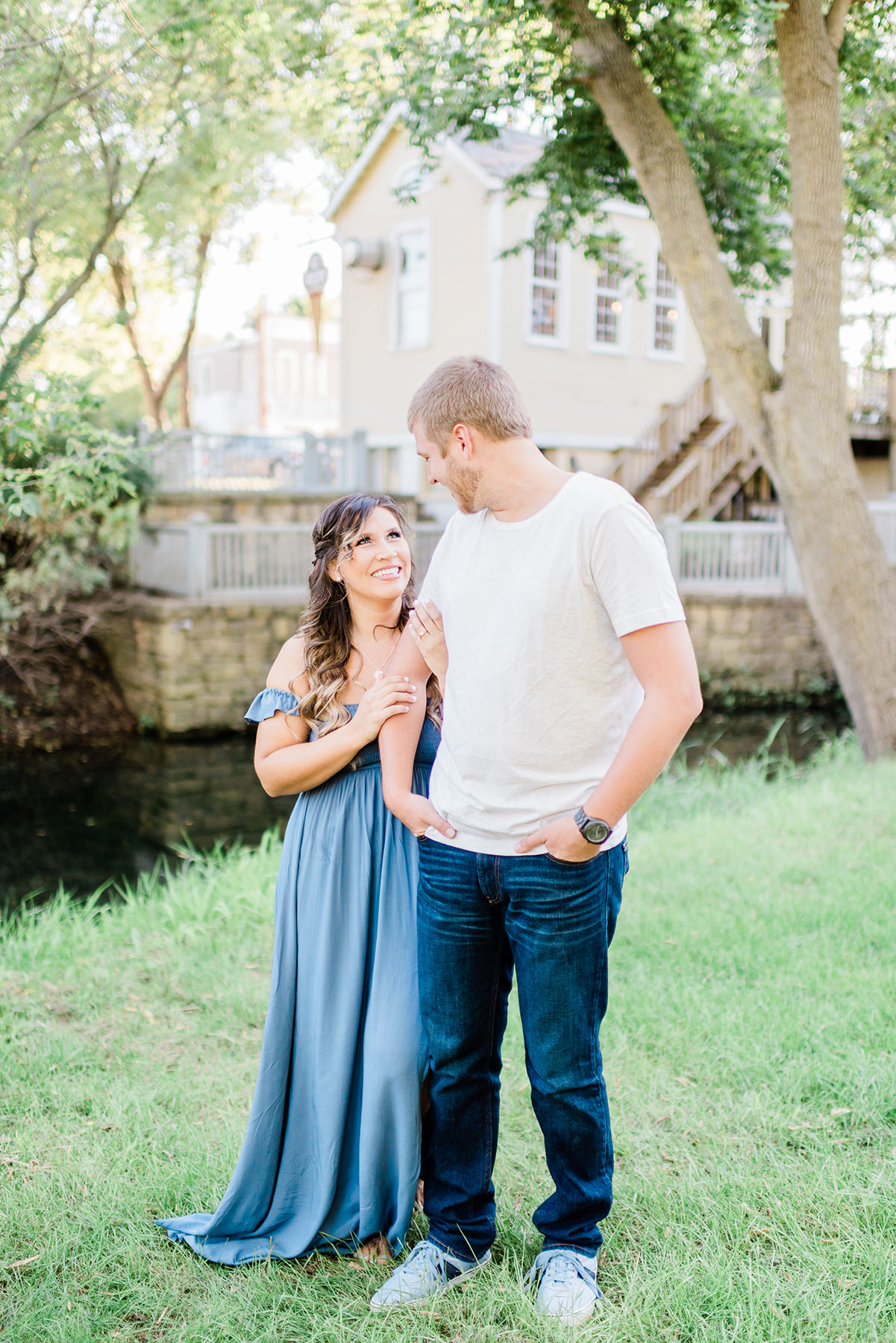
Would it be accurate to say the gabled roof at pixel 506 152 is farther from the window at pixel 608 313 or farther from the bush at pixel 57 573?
the bush at pixel 57 573

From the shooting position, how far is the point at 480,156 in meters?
18.9

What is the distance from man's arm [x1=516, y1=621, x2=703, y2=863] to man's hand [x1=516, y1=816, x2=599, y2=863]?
18 millimetres

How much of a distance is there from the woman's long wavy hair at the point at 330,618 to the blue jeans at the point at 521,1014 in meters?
0.46

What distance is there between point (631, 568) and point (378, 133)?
20288 millimetres

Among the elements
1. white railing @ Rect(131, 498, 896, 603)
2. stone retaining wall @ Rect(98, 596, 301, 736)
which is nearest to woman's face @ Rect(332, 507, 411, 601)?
white railing @ Rect(131, 498, 896, 603)

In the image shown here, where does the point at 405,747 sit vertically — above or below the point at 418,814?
above

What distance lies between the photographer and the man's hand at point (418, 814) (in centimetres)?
229

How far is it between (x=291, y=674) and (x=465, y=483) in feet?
2.49

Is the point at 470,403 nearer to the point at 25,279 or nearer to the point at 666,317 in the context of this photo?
the point at 25,279

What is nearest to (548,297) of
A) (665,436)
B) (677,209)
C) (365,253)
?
(665,436)

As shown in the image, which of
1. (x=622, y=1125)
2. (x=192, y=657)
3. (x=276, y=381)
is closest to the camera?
(x=622, y=1125)

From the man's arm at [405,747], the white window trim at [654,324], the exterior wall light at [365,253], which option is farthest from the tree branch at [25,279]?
the white window trim at [654,324]

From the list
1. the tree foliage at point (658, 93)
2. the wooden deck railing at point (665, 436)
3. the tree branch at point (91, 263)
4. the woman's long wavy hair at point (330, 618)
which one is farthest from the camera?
the wooden deck railing at point (665, 436)

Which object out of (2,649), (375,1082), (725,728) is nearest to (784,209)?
(725,728)
